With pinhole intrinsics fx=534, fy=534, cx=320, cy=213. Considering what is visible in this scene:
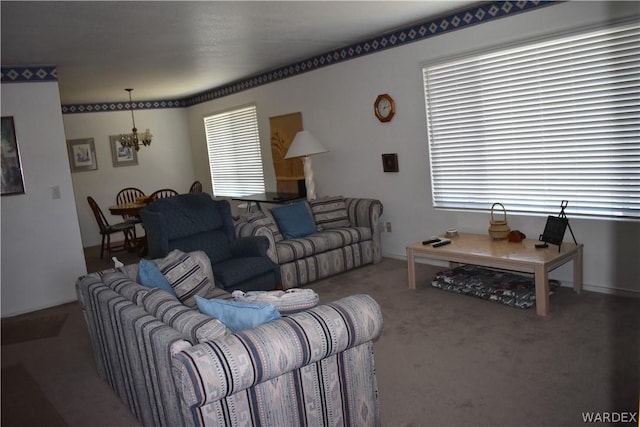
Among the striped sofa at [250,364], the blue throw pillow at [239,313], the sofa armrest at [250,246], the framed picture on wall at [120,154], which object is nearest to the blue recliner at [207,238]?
the sofa armrest at [250,246]

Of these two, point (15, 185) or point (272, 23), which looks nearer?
point (272, 23)

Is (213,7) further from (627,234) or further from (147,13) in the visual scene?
(627,234)

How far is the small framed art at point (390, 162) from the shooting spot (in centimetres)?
565

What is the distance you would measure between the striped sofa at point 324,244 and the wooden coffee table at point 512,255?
89cm

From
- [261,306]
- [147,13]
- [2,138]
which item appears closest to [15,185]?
[2,138]

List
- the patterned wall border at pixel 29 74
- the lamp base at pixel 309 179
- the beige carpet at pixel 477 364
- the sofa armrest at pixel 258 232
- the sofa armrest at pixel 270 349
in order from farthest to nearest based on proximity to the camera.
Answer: the lamp base at pixel 309 179
the patterned wall border at pixel 29 74
the sofa armrest at pixel 258 232
the beige carpet at pixel 477 364
the sofa armrest at pixel 270 349

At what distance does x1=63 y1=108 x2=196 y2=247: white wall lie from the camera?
8.73 meters

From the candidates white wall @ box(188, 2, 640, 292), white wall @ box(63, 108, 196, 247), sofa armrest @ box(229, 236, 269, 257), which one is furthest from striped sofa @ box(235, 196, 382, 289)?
white wall @ box(63, 108, 196, 247)

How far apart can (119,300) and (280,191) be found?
4.78 m

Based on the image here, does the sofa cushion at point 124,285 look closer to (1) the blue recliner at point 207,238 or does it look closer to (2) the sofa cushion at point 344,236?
(1) the blue recliner at point 207,238

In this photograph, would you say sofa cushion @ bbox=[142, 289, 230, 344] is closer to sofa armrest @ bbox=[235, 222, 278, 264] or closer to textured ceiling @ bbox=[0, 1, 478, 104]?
textured ceiling @ bbox=[0, 1, 478, 104]

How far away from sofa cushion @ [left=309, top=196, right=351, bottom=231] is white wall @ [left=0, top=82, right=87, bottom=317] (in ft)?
8.22

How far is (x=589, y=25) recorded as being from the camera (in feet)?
12.7

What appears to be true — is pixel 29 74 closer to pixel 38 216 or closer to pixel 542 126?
pixel 38 216
